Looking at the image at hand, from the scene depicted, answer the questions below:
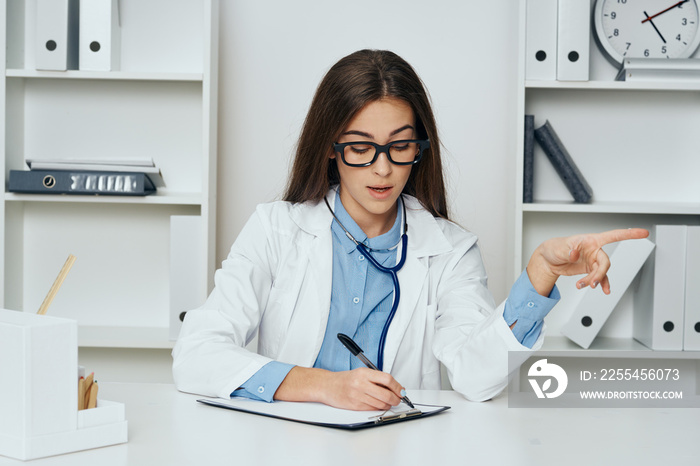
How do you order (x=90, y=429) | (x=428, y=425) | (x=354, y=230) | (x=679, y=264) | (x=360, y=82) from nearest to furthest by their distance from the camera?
(x=90, y=429), (x=428, y=425), (x=360, y=82), (x=354, y=230), (x=679, y=264)

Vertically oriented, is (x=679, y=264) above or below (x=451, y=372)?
above

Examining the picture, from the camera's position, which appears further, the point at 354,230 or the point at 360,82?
the point at 354,230

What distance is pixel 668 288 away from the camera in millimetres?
2385

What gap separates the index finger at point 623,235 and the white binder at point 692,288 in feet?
4.58

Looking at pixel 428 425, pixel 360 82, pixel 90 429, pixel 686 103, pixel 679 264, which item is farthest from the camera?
pixel 686 103

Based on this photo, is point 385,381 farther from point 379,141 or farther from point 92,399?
point 379,141

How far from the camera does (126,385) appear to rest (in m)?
1.35

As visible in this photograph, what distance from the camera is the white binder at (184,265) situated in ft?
7.89

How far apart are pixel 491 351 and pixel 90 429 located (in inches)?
28.6

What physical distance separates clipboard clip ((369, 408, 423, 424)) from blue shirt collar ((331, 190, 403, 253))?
66cm

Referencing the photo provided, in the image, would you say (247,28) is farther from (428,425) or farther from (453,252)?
(428,425)

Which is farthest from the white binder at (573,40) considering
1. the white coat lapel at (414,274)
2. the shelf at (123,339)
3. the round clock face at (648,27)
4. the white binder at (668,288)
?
the shelf at (123,339)

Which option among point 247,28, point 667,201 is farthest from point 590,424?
point 247,28

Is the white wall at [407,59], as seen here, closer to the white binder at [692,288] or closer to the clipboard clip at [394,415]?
the white binder at [692,288]
